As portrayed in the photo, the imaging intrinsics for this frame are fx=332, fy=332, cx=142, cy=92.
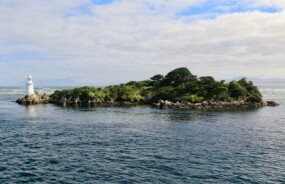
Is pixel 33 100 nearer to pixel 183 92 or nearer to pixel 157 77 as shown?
pixel 183 92

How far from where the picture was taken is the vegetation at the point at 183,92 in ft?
410

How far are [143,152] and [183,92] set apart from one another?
8704 centimetres

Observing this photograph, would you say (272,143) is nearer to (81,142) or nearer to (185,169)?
(185,169)

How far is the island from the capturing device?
12031 centimetres

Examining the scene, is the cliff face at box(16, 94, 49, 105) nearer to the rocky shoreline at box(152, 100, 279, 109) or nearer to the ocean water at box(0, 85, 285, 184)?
the rocky shoreline at box(152, 100, 279, 109)

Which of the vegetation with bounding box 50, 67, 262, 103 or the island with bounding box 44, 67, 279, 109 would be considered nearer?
Answer: the island with bounding box 44, 67, 279, 109

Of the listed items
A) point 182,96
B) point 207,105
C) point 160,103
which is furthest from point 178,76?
point 207,105

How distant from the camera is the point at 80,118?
3423 inches

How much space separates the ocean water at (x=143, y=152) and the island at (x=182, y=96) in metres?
42.3

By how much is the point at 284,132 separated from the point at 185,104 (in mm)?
55694

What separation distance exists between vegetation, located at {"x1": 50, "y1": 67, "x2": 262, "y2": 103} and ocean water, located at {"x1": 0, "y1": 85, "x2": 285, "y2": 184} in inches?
1879

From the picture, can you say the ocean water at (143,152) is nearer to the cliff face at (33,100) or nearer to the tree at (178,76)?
the cliff face at (33,100)

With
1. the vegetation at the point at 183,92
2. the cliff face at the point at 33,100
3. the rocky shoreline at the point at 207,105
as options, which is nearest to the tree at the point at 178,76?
the vegetation at the point at 183,92

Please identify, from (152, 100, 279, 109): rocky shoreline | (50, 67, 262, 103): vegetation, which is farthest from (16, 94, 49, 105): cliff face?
(152, 100, 279, 109): rocky shoreline
